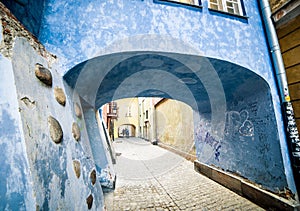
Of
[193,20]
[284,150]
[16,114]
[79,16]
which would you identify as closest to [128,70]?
[79,16]

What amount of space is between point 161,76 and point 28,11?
2.52m

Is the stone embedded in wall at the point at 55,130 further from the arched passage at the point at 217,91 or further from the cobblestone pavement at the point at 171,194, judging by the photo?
the cobblestone pavement at the point at 171,194

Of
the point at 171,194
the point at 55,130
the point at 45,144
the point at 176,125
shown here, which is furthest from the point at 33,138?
the point at 176,125

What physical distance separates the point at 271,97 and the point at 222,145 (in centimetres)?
199

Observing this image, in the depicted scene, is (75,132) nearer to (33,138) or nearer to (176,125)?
(33,138)

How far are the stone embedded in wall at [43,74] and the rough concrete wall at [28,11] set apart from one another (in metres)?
0.77

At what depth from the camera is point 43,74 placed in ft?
5.60

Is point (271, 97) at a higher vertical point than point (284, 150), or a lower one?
higher

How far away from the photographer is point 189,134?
7.22m

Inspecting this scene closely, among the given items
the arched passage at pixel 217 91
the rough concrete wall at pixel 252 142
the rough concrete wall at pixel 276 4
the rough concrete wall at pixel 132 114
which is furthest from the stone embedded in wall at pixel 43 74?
the rough concrete wall at pixel 132 114

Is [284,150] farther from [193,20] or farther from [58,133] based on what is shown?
[58,133]

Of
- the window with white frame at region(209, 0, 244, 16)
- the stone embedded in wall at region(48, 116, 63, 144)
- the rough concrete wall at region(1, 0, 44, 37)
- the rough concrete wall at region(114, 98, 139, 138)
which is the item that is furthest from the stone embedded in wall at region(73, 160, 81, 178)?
the rough concrete wall at region(114, 98, 139, 138)

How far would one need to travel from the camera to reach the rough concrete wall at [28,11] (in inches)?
71.4

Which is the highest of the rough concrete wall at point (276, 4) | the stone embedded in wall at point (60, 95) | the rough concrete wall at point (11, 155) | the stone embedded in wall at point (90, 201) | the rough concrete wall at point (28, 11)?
the rough concrete wall at point (276, 4)
